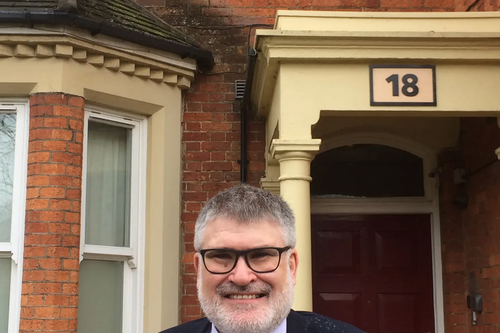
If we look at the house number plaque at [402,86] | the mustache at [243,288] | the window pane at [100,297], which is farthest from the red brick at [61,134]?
the mustache at [243,288]

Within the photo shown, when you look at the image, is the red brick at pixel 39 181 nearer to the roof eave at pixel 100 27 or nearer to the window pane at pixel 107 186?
the window pane at pixel 107 186

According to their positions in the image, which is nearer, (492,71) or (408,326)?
(492,71)

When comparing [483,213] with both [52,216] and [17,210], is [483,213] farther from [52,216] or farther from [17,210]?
[17,210]

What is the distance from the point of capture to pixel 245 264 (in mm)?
2225

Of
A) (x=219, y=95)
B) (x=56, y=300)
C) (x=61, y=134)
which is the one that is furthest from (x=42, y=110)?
(x=219, y=95)

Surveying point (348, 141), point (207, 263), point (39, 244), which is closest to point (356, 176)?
point (348, 141)

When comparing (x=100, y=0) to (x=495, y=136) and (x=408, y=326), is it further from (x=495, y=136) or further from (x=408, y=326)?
(x=408, y=326)

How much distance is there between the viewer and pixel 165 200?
5.39 m

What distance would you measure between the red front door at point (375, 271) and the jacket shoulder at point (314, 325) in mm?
3745

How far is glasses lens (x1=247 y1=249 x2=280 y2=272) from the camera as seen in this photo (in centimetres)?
224

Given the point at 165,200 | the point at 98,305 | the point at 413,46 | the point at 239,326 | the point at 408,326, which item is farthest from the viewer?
the point at 408,326

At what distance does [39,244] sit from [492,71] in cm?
315

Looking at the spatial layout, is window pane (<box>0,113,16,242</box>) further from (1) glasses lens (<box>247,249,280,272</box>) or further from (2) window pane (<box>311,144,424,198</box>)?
(1) glasses lens (<box>247,249,280,272</box>)

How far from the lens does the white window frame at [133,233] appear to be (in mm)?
5102
